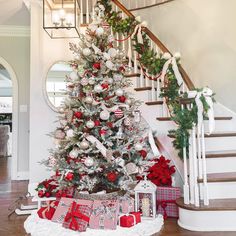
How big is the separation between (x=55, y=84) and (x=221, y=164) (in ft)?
9.35

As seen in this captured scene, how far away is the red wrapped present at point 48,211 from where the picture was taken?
9.12 feet

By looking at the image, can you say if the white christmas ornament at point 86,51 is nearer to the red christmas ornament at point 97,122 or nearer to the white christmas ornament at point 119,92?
the white christmas ornament at point 119,92

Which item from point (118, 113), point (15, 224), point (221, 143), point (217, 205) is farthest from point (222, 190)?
point (15, 224)

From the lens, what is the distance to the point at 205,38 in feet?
14.0

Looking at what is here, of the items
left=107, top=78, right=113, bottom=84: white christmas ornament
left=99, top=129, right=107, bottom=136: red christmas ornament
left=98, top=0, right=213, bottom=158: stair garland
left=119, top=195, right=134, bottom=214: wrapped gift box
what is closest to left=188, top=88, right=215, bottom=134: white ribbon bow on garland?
left=98, top=0, right=213, bottom=158: stair garland

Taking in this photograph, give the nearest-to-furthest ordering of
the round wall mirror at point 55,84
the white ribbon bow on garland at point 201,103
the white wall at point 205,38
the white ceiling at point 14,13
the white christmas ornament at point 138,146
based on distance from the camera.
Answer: the white ribbon bow on garland at point 201,103 → the white christmas ornament at point 138,146 → the white wall at point 205,38 → the white ceiling at point 14,13 → the round wall mirror at point 55,84

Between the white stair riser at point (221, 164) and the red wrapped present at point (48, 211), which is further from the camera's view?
the white stair riser at point (221, 164)

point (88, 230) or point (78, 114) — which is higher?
point (78, 114)

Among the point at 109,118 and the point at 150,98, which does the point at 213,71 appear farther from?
the point at 109,118

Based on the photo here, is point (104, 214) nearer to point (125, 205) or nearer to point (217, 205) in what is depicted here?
point (125, 205)

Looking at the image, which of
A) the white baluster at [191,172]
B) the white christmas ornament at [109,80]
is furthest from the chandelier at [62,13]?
the white baluster at [191,172]

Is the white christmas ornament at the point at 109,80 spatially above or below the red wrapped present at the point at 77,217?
above

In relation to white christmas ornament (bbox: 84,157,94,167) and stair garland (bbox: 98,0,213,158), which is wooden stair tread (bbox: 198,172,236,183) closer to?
stair garland (bbox: 98,0,213,158)

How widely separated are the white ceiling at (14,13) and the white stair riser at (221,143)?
3.51 metres
